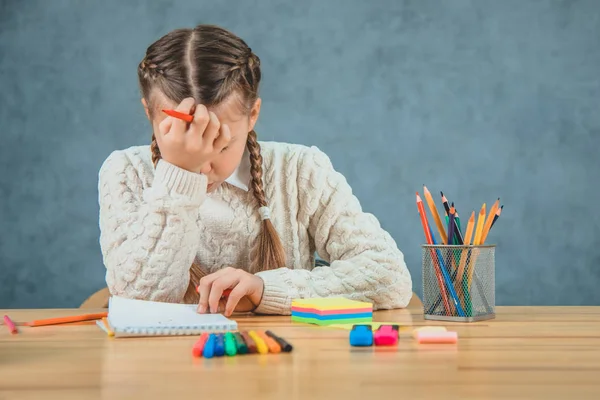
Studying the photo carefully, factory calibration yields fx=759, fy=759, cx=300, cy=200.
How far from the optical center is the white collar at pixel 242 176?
1509mm

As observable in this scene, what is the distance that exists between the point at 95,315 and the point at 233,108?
1.36 ft

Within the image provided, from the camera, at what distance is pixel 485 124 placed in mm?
2848

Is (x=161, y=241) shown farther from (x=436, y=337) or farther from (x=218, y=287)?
(x=436, y=337)

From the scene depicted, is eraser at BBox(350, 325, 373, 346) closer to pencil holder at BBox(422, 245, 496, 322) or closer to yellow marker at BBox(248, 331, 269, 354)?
yellow marker at BBox(248, 331, 269, 354)

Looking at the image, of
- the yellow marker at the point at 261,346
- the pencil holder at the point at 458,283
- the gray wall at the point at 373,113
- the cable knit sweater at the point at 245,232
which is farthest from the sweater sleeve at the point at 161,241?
the gray wall at the point at 373,113

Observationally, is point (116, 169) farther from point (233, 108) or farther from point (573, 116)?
point (573, 116)

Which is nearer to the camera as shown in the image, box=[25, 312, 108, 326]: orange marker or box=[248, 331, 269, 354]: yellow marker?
box=[248, 331, 269, 354]: yellow marker

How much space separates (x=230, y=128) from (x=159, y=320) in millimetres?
433

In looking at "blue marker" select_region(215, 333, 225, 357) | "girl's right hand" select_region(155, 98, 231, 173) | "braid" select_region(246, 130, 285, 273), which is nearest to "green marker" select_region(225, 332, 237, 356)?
"blue marker" select_region(215, 333, 225, 357)

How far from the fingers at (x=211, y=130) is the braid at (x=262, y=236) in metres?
0.26

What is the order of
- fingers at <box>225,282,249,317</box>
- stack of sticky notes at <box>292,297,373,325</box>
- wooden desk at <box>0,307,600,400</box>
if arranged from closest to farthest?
wooden desk at <box>0,307,600,400</box> → stack of sticky notes at <box>292,297,373,325</box> → fingers at <box>225,282,249,317</box>

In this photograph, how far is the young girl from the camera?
124 centimetres

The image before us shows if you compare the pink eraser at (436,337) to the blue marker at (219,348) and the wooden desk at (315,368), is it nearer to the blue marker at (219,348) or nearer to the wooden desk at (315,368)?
the wooden desk at (315,368)

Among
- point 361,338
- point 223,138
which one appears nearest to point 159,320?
point 361,338
